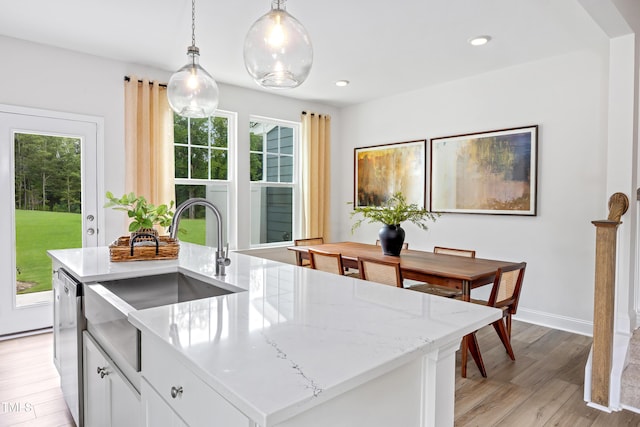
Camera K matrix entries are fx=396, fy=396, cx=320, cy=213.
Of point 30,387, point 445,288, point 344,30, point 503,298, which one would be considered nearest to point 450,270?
point 503,298

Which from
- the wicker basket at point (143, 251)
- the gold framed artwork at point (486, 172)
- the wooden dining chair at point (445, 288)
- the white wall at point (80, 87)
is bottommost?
the wooden dining chair at point (445, 288)

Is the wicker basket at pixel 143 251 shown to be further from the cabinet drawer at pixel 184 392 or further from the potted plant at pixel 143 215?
the cabinet drawer at pixel 184 392

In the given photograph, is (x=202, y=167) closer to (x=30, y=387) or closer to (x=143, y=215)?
(x=143, y=215)

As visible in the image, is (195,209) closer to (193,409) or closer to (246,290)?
(246,290)

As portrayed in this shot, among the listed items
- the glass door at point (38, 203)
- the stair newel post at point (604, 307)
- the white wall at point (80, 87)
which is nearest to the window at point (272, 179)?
the white wall at point (80, 87)

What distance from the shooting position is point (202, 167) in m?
4.63

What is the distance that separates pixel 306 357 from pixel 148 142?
3.80 metres

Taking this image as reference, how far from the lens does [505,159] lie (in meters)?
4.07

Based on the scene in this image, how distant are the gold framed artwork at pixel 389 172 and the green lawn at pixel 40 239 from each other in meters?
3.44

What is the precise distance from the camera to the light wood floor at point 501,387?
2.24m

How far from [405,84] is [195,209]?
2879 millimetres

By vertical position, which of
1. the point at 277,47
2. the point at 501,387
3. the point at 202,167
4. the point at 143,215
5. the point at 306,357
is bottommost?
the point at 501,387

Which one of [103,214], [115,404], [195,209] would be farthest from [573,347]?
[103,214]

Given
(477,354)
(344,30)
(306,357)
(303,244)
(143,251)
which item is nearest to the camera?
(306,357)
